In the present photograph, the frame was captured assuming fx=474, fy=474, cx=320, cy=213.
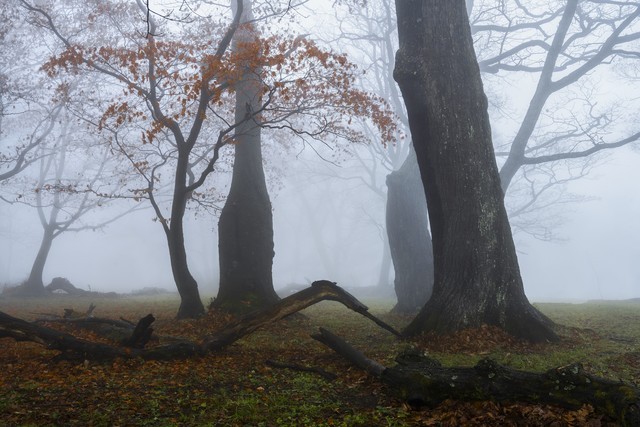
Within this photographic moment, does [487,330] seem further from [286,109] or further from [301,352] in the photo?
[286,109]

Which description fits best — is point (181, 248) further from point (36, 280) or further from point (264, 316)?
point (36, 280)

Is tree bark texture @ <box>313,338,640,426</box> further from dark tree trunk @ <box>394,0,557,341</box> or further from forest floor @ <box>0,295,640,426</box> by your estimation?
dark tree trunk @ <box>394,0,557,341</box>

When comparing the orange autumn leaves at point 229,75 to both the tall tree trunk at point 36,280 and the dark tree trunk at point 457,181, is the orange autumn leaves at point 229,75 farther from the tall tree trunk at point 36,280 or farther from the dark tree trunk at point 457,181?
the tall tree trunk at point 36,280

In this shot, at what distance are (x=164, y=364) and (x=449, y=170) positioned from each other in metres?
5.37

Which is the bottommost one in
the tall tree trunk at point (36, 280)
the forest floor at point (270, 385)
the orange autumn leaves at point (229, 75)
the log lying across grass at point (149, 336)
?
the forest floor at point (270, 385)

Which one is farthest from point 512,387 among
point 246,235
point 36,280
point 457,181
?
point 36,280

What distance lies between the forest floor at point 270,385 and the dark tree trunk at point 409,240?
17.6 ft

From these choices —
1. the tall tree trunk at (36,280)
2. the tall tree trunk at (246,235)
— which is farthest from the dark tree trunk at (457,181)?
the tall tree trunk at (36,280)

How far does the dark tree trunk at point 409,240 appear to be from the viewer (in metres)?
13.8

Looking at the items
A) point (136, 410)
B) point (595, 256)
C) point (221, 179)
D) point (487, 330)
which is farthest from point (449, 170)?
point (595, 256)

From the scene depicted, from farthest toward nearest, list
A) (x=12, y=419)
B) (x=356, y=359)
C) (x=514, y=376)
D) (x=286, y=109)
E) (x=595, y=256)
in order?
(x=595, y=256) → (x=286, y=109) → (x=356, y=359) → (x=514, y=376) → (x=12, y=419)

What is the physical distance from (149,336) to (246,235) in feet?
16.3

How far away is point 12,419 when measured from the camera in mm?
4117

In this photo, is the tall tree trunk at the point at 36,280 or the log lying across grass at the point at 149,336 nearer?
the log lying across grass at the point at 149,336
